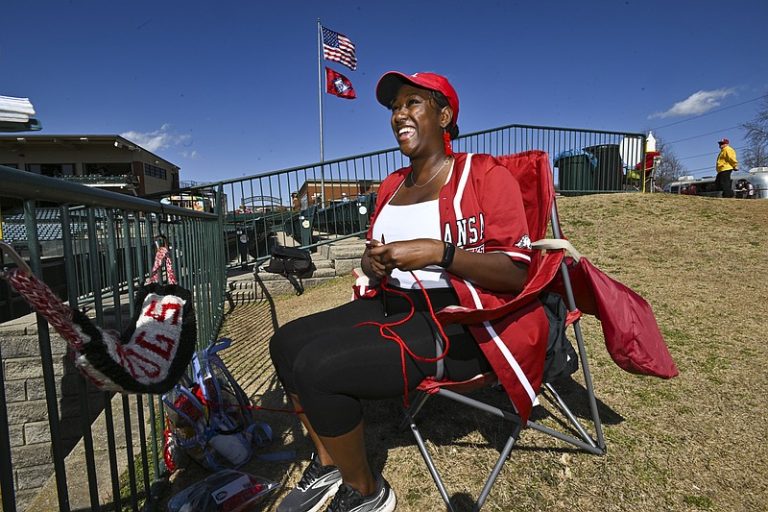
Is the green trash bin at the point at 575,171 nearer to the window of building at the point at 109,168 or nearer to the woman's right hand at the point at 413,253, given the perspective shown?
the woman's right hand at the point at 413,253

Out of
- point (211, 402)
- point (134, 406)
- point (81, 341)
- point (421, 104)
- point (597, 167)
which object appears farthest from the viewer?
point (597, 167)

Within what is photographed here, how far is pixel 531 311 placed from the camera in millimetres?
1584

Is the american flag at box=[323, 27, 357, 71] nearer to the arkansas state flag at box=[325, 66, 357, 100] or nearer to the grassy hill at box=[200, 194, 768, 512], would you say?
the arkansas state flag at box=[325, 66, 357, 100]

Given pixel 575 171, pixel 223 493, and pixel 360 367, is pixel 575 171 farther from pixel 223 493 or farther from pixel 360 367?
pixel 223 493

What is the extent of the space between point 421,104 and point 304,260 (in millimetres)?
4624

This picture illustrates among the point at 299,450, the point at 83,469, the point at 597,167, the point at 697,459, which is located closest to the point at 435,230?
the point at 299,450

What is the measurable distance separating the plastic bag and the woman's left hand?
118 cm

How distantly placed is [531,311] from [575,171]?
29.5 feet

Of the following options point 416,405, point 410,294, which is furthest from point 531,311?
point 416,405

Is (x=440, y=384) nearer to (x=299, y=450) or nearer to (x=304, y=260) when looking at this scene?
(x=299, y=450)

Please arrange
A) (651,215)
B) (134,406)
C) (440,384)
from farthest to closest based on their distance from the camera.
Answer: (651,215) → (134,406) → (440,384)

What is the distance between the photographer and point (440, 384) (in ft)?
5.04

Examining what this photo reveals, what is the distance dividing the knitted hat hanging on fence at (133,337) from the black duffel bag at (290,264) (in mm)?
4734

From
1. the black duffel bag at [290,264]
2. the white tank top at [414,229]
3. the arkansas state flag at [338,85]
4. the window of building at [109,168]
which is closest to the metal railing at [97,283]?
the white tank top at [414,229]
